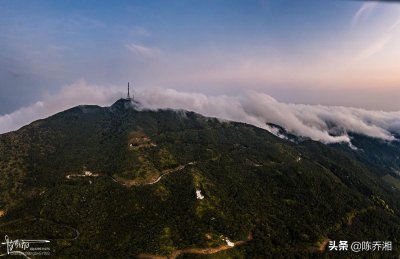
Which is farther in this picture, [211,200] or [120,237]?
[211,200]

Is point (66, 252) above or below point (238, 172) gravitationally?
below

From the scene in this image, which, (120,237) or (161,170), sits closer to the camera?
(120,237)

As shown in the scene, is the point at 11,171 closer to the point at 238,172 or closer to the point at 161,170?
the point at 161,170

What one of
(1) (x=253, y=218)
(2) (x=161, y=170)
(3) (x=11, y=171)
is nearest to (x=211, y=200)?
(1) (x=253, y=218)

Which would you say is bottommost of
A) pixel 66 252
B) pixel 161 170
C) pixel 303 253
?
pixel 303 253

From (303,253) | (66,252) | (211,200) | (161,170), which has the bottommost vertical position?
(303,253)

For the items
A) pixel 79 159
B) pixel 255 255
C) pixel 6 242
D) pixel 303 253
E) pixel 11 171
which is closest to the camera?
pixel 6 242

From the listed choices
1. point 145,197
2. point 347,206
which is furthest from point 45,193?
point 347,206

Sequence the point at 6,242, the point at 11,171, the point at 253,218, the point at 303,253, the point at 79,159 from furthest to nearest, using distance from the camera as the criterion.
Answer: the point at 79,159
the point at 11,171
the point at 253,218
the point at 303,253
the point at 6,242

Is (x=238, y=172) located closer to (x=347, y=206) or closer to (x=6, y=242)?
(x=347, y=206)
